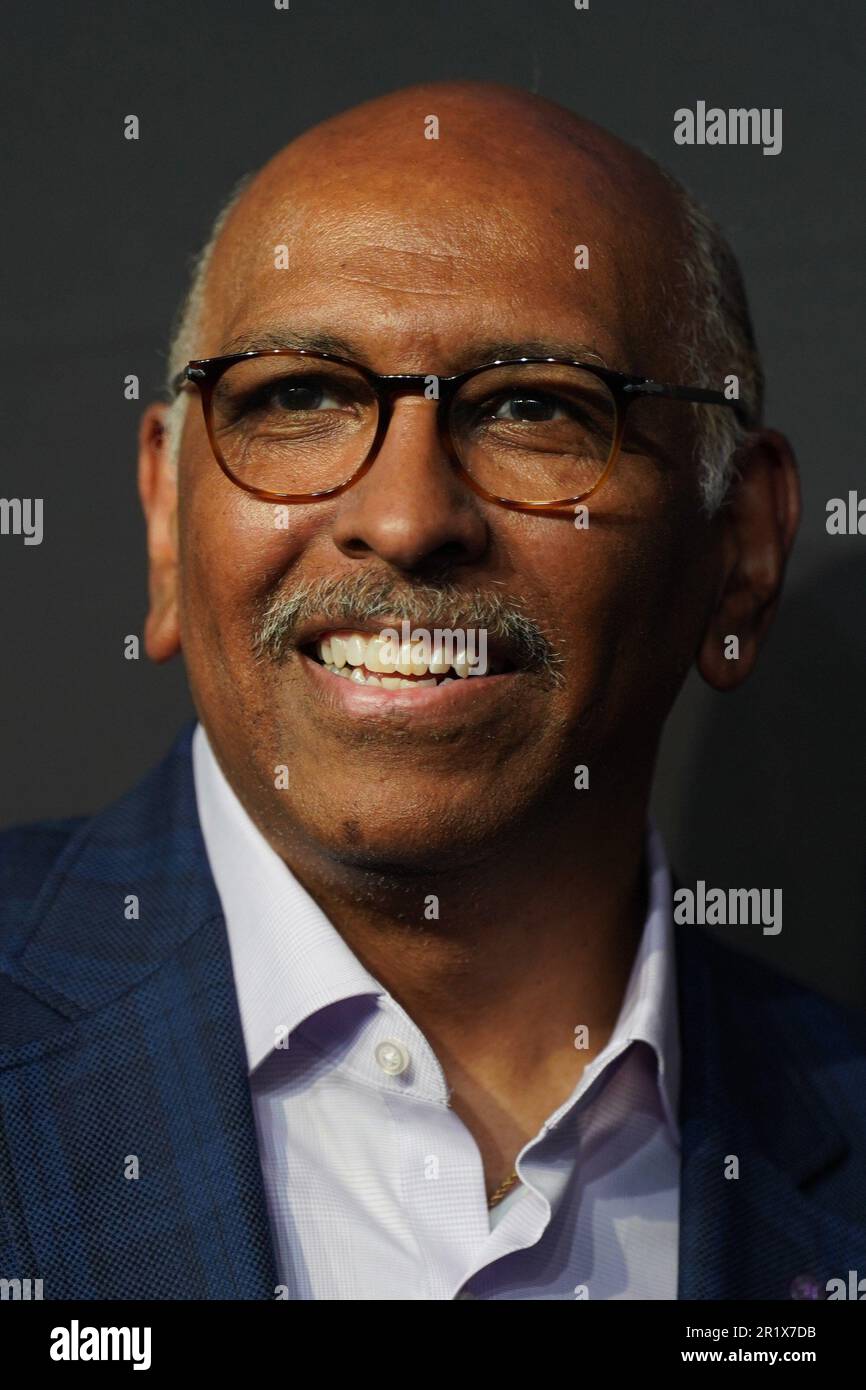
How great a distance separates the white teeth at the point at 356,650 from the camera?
1408 millimetres

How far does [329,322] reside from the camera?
1423 millimetres

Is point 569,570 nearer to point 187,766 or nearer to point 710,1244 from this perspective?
point 187,766

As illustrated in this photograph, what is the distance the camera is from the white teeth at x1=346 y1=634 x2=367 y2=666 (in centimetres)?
141

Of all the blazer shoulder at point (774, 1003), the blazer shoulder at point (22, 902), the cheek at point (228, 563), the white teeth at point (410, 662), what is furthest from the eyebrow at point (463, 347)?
the blazer shoulder at point (774, 1003)

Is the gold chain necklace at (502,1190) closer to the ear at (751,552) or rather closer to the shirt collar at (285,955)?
the shirt collar at (285,955)

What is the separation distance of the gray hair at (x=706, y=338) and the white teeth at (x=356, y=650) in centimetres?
33

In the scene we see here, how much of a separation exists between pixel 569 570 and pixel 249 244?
0.43 metres

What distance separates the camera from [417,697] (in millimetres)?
1397

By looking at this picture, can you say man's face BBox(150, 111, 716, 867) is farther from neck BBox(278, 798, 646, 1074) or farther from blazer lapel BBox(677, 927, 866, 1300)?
blazer lapel BBox(677, 927, 866, 1300)

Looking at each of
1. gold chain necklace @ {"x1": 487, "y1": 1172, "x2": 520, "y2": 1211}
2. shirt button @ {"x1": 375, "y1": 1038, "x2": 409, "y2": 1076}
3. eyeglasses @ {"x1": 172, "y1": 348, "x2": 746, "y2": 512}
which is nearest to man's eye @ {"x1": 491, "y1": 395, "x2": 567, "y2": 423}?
eyeglasses @ {"x1": 172, "y1": 348, "x2": 746, "y2": 512}

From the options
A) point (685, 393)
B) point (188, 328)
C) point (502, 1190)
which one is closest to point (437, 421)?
point (685, 393)

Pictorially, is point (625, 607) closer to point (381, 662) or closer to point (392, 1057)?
point (381, 662)

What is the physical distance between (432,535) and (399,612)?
3.0 inches
